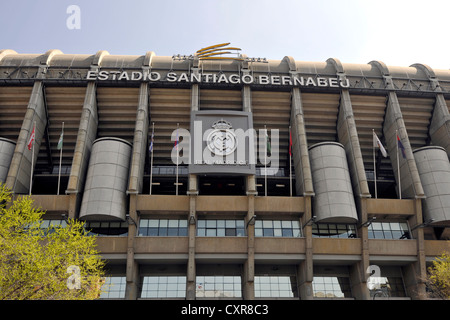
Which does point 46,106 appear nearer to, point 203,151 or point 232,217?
point 203,151

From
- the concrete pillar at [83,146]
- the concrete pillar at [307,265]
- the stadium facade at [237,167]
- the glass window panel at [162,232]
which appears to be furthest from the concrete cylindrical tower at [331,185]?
the concrete pillar at [83,146]

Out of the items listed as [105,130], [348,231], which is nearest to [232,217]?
[348,231]

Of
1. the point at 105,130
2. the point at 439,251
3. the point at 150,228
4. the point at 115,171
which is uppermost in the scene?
the point at 105,130

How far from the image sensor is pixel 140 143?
45094 mm

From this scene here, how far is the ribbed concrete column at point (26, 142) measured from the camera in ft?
139

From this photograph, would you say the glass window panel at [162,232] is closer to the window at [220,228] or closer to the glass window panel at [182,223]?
the glass window panel at [182,223]

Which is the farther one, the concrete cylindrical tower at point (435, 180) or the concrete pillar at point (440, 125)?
the concrete pillar at point (440, 125)

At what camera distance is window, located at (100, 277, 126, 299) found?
41656 millimetres

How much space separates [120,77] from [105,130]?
7.73m

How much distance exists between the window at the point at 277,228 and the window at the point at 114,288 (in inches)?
619

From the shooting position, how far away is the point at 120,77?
48.6 metres

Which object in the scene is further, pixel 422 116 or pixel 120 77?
pixel 422 116

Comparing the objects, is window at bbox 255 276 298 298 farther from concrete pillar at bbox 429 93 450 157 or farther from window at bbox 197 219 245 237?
concrete pillar at bbox 429 93 450 157

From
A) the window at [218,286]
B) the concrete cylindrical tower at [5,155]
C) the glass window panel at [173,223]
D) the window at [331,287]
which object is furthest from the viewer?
the concrete cylindrical tower at [5,155]
